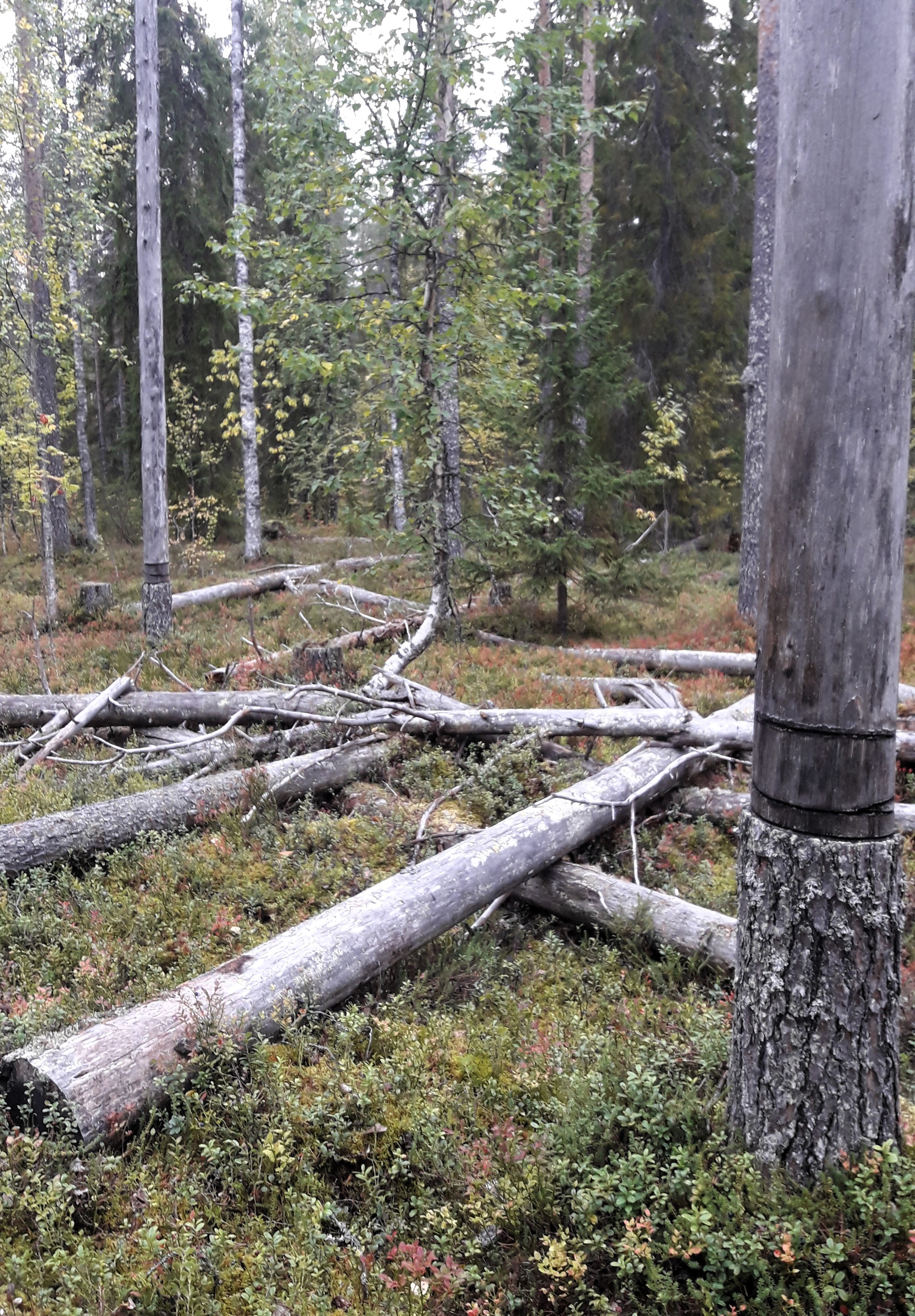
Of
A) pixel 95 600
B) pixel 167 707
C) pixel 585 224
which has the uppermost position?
pixel 585 224

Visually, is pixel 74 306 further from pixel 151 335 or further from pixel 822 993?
pixel 822 993

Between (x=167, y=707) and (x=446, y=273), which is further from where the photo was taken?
(x=446, y=273)

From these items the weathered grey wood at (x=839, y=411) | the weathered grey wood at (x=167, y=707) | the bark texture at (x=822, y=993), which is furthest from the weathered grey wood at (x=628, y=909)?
the weathered grey wood at (x=167, y=707)

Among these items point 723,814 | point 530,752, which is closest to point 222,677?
point 530,752

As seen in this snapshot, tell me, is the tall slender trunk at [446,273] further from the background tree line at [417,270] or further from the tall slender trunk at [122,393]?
the tall slender trunk at [122,393]

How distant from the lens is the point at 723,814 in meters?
6.64

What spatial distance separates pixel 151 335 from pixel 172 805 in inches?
360

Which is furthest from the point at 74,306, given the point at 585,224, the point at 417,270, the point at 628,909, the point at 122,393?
the point at 628,909

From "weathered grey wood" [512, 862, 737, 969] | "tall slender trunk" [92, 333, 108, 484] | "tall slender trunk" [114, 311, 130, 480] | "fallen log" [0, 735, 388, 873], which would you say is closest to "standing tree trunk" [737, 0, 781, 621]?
"fallen log" [0, 735, 388, 873]

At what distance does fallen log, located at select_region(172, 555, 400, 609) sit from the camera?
53.3ft

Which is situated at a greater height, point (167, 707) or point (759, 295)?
point (759, 295)

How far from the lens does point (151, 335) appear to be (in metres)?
12.7

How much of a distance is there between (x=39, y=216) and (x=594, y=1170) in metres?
18.6

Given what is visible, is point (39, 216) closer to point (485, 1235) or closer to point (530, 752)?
point (530, 752)
